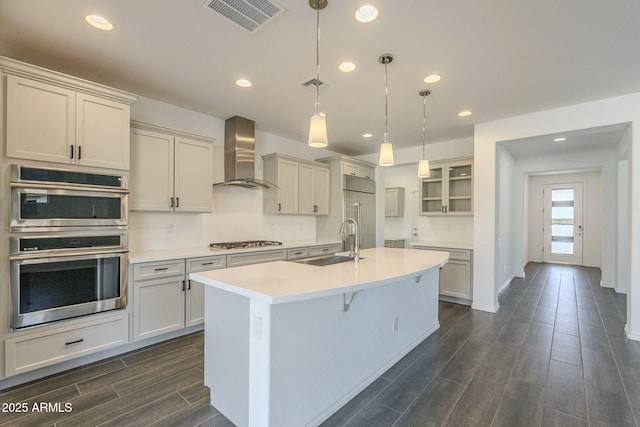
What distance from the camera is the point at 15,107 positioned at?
7.01ft

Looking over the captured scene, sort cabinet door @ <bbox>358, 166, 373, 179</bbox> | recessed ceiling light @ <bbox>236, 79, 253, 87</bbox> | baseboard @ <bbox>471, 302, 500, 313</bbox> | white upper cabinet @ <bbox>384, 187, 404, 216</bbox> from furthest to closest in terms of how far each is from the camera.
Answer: white upper cabinet @ <bbox>384, 187, 404, 216</bbox>, cabinet door @ <bbox>358, 166, 373, 179</bbox>, baseboard @ <bbox>471, 302, 500, 313</bbox>, recessed ceiling light @ <bbox>236, 79, 253, 87</bbox>

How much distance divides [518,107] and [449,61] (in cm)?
164

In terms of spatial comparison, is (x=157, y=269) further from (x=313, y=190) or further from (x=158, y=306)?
(x=313, y=190)

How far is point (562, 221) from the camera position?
7.83m

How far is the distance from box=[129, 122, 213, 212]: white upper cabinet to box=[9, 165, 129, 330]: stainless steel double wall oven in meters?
0.38

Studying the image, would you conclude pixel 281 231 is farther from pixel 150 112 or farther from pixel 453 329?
pixel 453 329

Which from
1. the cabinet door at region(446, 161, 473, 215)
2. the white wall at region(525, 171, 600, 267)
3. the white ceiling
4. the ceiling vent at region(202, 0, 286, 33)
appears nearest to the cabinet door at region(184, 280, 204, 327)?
the white ceiling

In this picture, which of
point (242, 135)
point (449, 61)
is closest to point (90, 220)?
point (242, 135)

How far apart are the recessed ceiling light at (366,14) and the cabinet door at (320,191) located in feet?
9.89

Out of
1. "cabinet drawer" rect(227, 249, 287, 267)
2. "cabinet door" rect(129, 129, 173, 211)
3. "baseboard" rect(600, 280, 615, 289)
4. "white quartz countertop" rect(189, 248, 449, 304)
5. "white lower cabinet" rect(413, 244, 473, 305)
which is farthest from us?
"baseboard" rect(600, 280, 615, 289)

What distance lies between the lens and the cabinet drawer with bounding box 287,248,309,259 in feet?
13.4

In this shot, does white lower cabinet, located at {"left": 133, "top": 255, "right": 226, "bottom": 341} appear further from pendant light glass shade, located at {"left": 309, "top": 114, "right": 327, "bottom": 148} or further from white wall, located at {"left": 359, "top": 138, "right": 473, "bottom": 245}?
white wall, located at {"left": 359, "top": 138, "right": 473, "bottom": 245}

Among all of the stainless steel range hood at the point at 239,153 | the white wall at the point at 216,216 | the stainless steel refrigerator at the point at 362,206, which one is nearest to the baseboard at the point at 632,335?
the stainless steel refrigerator at the point at 362,206

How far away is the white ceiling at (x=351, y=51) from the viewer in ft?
6.14
